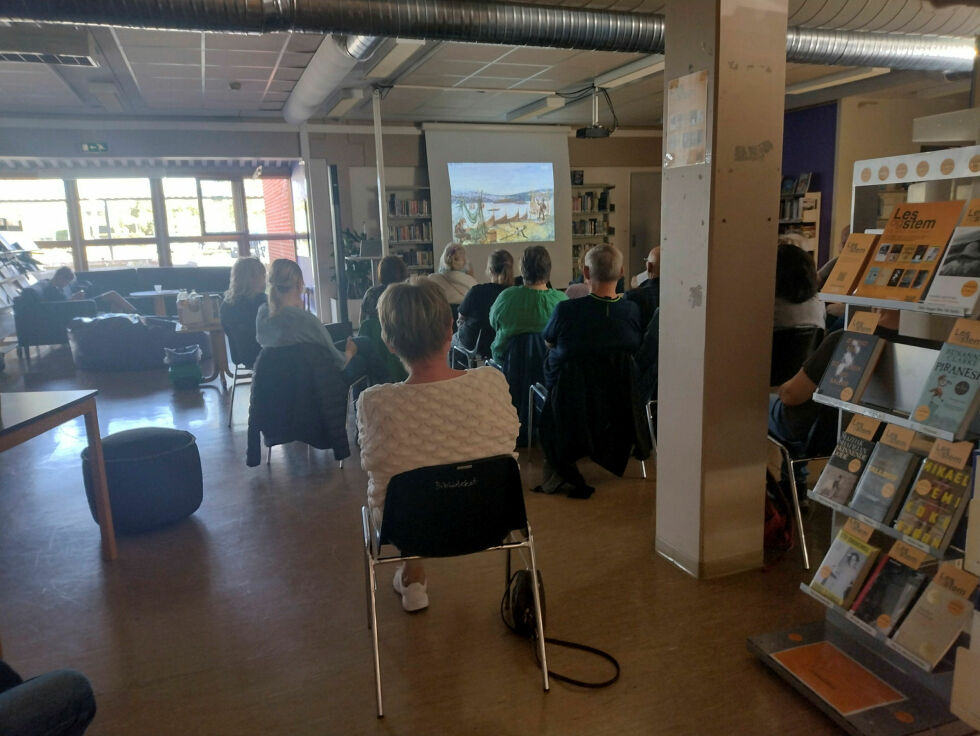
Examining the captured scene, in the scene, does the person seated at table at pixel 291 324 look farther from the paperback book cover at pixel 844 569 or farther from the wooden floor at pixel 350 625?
the paperback book cover at pixel 844 569

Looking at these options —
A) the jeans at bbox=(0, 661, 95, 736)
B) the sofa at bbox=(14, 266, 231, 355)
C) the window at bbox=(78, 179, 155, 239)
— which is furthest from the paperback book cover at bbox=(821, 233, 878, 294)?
the window at bbox=(78, 179, 155, 239)

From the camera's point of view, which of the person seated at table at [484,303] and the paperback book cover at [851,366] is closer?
the paperback book cover at [851,366]

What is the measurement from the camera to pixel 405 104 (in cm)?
817

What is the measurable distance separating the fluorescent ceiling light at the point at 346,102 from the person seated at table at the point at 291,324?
3724 mm

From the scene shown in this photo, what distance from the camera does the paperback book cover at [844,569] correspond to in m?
2.06

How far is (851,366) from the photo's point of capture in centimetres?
206

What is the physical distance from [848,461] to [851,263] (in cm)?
60

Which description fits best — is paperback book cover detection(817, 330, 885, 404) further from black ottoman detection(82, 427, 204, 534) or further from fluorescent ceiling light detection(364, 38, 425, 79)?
fluorescent ceiling light detection(364, 38, 425, 79)

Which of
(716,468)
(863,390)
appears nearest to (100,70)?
(716,468)

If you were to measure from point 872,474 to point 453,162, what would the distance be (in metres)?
8.12

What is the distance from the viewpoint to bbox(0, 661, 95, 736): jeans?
1.27m

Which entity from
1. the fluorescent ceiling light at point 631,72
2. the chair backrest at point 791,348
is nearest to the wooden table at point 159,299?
the fluorescent ceiling light at point 631,72

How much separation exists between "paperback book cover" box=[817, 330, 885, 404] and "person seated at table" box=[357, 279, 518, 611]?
0.97m

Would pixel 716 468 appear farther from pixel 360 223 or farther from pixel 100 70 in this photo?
pixel 360 223
